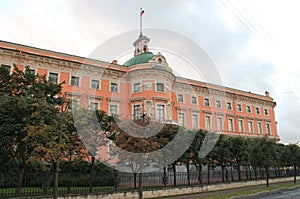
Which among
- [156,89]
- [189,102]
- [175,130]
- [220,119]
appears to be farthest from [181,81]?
[175,130]

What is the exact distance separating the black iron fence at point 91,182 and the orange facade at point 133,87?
20.6 feet

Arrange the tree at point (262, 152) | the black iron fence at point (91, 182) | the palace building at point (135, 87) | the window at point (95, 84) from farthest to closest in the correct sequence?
1. the window at point (95, 84)
2. the palace building at point (135, 87)
3. the tree at point (262, 152)
4. the black iron fence at point (91, 182)

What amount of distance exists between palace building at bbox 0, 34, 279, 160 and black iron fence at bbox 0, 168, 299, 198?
6.29m

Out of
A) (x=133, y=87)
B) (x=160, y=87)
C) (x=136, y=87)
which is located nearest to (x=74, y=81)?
(x=133, y=87)

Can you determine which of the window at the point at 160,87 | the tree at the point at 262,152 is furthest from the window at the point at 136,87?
the tree at the point at 262,152

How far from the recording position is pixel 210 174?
23172 mm

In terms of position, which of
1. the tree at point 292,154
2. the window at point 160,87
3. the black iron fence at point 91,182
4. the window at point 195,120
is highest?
the window at point 160,87

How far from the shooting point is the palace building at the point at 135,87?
1233 inches

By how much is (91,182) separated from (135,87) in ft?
73.9

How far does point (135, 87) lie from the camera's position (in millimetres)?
36250

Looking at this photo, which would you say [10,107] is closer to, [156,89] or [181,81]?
[156,89]

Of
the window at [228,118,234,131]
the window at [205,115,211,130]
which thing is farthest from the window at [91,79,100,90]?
the window at [228,118,234,131]

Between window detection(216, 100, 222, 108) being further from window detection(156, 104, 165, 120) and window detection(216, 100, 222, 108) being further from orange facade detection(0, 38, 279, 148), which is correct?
window detection(156, 104, 165, 120)

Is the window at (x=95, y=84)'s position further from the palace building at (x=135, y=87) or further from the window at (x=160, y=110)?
the window at (x=160, y=110)
